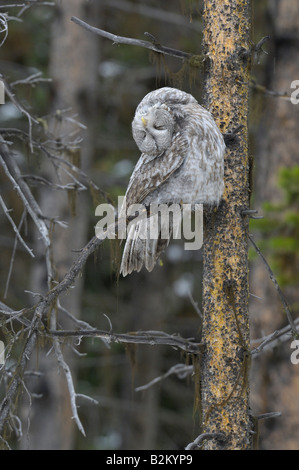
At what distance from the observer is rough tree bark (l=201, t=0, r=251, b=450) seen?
137 inches

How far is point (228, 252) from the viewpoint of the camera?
3.51m

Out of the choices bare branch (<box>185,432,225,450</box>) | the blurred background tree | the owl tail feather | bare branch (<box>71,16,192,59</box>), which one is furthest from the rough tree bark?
the blurred background tree

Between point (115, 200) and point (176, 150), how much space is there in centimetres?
180

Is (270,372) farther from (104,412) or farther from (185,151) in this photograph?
(185,151)

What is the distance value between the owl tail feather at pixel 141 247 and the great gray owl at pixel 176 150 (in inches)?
7.1

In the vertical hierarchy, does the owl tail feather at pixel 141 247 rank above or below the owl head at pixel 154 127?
below

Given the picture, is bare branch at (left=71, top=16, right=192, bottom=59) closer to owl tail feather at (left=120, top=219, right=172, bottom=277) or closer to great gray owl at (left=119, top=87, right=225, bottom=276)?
great gray owl at (left=119, top=87, right=225, bottom=276)

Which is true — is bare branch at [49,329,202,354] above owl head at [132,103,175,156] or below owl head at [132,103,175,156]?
below

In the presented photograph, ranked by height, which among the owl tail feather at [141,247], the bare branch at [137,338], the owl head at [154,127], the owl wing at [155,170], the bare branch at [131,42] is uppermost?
the bare branch at [131,42]

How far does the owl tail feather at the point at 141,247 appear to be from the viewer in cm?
384

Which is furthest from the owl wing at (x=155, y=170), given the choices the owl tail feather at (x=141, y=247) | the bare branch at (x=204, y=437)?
the bare branch at (x=204, y=437)

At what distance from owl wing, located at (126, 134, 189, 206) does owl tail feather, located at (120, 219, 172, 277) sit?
0.17 meters
